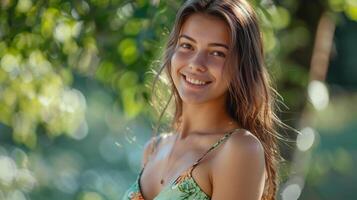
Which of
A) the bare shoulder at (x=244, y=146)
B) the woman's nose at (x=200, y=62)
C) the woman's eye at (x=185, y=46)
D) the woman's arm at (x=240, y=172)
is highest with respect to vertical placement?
the woman's eye at (x=185, y=46)

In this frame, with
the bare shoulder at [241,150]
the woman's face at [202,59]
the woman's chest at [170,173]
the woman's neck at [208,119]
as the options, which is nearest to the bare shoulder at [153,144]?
the woman's chest at [170,173]

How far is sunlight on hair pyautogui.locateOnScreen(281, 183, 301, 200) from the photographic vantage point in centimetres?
386

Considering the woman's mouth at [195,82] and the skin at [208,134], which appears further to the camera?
the woman's mouth at [195,82]

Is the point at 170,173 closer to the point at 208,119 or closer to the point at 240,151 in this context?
the point at 208,119

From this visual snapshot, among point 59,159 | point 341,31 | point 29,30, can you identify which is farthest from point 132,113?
point 59,159

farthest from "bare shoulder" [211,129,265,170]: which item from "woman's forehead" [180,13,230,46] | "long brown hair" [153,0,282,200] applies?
A: "woman's forehead" [180,13,230,46]

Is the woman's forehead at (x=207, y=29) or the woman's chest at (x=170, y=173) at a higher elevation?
the woman's forehead at (x=207, y=29)

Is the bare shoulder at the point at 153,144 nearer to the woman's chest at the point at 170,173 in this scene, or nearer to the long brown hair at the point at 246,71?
the woman's chest at the point at 170,173

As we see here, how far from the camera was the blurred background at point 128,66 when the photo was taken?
3.54 meters

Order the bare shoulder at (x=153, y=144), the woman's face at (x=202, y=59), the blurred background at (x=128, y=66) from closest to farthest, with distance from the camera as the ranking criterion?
the woman's face at (x=202, y=59) → the bare shoulder at (x=153, y=144) → the blurred background at (x=128, y=66)

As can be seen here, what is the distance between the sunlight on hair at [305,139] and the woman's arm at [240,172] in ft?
4.68

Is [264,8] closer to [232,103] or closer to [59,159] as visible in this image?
[232,103]

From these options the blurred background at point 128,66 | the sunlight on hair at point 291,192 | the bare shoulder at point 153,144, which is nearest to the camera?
the bare shoulder at point 153,144

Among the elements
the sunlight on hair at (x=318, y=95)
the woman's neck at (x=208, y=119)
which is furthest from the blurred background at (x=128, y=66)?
the woman's neck at (x=208, y=119)
